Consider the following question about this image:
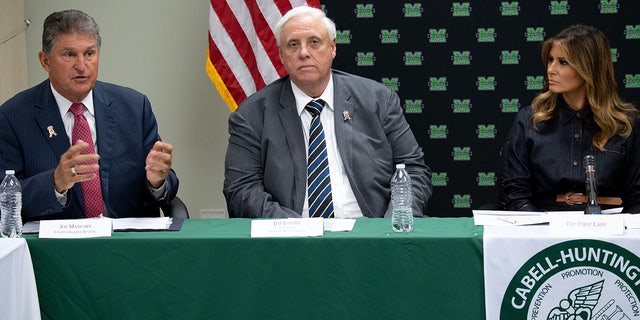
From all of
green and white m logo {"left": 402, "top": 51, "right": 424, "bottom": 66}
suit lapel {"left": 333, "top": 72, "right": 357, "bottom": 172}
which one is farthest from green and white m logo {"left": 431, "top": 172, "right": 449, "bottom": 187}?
suit lapel {"left": 333, "top": 72, "right": 357, "bottom": 172}

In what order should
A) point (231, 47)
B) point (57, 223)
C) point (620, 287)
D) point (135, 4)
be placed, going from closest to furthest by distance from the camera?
1. point (620, 287)
2. point (57, 223)
3. point (231, 47)
4. point (135, 4)

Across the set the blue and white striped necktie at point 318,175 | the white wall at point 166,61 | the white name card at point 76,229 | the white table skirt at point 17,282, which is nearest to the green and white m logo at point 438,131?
the white wall at point 166,61

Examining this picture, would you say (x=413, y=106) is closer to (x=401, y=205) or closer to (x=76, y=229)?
(x=401, y=205)

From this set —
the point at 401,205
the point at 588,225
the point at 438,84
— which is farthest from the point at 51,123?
the point at 438,84

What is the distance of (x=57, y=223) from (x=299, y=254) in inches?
34.4

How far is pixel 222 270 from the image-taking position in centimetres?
287

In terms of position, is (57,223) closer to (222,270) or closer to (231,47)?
(222,270)

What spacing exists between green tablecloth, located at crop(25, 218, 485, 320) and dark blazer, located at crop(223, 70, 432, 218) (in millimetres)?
766

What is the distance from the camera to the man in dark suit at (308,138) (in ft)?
12.2

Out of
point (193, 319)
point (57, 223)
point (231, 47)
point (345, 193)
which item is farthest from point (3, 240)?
point (231, 47)

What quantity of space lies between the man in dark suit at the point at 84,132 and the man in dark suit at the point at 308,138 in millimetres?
381

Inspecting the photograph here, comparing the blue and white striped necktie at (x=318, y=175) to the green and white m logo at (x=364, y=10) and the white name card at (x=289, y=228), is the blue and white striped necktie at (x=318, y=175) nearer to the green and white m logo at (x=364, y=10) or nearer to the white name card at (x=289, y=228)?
the white name card at (x=289, y=228)

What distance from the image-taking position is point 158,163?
11.1 feet

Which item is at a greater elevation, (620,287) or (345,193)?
(345,193)
